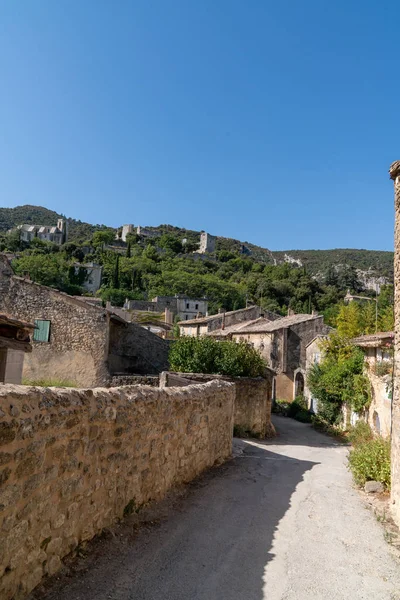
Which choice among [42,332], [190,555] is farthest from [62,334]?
[190,555]

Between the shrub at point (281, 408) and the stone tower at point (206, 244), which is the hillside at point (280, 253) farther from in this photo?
the shrub at point (281, 408)

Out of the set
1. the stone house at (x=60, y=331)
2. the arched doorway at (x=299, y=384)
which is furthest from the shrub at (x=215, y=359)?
the arched doorway at (x=299, y=384)

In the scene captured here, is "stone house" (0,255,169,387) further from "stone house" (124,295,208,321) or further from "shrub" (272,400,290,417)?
"stone house" (124,295,208,321)

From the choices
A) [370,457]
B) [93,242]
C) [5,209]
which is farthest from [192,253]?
[370,457]

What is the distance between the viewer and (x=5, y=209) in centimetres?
19000

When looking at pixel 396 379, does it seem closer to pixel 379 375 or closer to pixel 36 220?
pixel 379 375

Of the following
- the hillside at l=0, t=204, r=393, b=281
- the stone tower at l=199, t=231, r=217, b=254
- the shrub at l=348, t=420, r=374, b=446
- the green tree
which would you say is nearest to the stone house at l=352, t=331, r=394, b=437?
the shrub at l=348, t=420, r=374, b=446

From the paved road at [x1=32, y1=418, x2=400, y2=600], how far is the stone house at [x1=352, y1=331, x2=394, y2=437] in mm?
5984

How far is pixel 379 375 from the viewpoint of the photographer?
15.6 meters

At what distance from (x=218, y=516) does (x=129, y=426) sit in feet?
8.26

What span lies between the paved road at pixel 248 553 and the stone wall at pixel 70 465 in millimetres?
376

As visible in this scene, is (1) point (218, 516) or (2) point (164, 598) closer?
(2) point (164, 598)

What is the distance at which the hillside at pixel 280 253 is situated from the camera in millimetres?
125875

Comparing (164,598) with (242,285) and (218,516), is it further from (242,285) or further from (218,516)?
(242,285)
